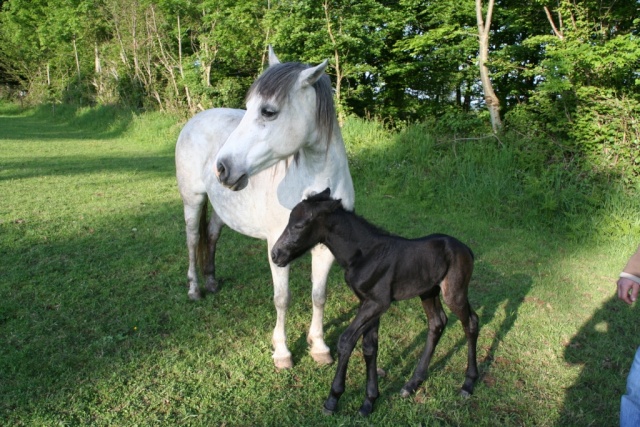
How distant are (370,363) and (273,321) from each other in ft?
4.65

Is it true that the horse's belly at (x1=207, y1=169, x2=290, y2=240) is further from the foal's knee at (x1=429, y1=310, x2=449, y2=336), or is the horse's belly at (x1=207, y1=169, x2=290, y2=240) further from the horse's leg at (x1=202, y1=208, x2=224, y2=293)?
the foal's knee at (x1=429, y1=310, x2=449, y2=336)

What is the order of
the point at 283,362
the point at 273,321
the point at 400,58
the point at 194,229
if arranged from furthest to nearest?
the point at 400,58 → the point at 194,229 → the point at 273,321 → the point at 283,362

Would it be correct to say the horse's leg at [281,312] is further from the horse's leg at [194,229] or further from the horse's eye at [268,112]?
the horse's leg at [194,229]

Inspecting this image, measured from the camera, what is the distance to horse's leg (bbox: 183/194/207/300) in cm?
445

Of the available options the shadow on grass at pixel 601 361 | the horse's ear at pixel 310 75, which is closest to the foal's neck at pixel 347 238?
the horse's ear at pixel 310 75

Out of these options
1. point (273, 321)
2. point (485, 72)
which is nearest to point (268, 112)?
point (273, 321)

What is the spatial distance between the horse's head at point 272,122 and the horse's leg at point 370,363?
47.9 inches

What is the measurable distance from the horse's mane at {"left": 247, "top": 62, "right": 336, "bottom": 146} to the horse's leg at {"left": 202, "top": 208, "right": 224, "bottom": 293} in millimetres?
2271

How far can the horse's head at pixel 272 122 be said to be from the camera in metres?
2.59

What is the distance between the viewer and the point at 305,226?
2.54 metres

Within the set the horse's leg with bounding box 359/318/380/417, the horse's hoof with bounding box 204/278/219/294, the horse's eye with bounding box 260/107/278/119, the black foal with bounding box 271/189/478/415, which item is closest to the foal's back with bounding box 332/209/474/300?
the black foal with bounding box 271/189/478/415

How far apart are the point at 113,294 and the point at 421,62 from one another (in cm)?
1412

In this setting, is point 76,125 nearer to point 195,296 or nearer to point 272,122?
point 195,296

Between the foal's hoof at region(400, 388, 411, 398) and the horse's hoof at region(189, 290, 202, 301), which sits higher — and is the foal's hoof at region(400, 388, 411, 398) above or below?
above
